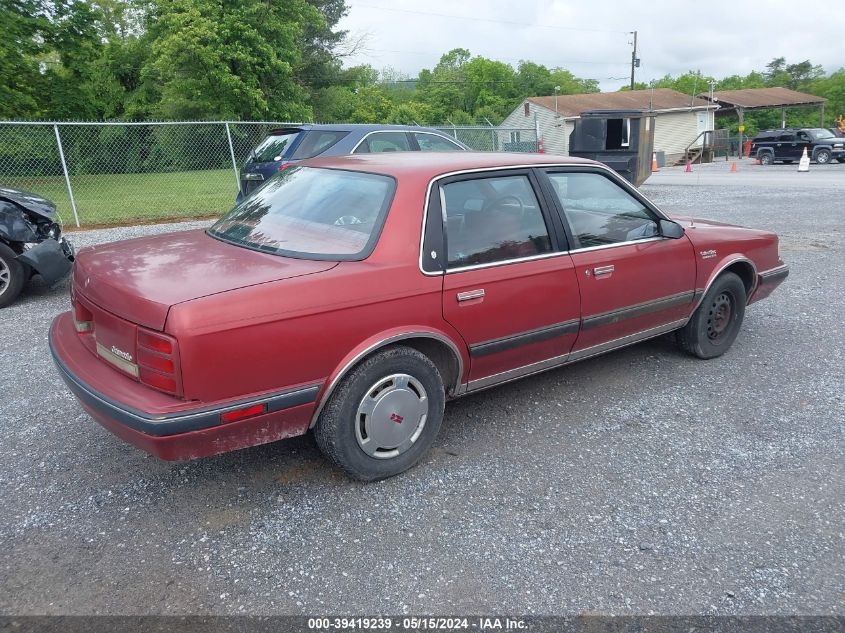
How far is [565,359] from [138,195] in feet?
51.0

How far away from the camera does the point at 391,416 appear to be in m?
3.09

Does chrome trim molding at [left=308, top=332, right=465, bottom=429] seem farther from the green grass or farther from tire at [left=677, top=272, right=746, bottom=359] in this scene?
the green grass

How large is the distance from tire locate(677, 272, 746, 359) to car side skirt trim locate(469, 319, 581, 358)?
4.45ft

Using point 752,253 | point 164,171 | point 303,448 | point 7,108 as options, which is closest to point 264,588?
point 303,448

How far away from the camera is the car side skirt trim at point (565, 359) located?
139 inches

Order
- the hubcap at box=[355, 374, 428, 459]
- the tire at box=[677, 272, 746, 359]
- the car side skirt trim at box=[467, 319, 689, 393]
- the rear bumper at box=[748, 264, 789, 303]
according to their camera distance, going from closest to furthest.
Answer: the hubcap at box=[355, 374, 428, 459], the car side skirt trim at box=[467, 319, 689, 393], the tire at box=[677, 272, 746, 359], the rear bumper at box=[748, 264, 789, 303]

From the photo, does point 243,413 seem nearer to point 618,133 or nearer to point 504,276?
point 504,276

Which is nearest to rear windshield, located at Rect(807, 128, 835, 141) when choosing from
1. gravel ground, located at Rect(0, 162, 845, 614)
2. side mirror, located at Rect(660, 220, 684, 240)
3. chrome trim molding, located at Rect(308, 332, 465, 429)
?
gravel ground, located at Rect(0, 162, 845, 614)

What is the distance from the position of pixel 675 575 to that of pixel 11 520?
9.46 ft

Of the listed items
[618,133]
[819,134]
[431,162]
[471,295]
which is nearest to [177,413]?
[471,295]

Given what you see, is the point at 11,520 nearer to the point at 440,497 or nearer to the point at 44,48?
the point at 440,497

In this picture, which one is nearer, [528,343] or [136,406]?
[136,406]

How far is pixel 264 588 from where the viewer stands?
2.46m

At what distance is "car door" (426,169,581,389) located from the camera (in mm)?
3287
